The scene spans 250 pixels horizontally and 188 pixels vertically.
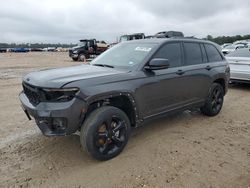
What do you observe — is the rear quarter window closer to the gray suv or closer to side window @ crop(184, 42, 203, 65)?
the gray suv

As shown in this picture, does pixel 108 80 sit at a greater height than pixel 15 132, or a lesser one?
greater

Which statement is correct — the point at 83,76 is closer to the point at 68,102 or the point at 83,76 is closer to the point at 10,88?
the point at 68,102

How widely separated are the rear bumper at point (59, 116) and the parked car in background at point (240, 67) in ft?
24.3

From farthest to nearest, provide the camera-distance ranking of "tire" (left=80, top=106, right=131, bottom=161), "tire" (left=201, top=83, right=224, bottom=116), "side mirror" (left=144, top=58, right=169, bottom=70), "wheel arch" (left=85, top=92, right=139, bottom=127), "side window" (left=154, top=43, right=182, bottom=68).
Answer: "tire" (left=201, top=83, right=224, bottom=116) → "side window" (left=154, top=43, right=182, bottom=68) → "side mirror" (left=144, top=58, right=169, bottom=70) → "wheel arch" (left=85, top=92, right=139, bottom=127) → "tire" (left=80, top=106, right=131, bottom=161)

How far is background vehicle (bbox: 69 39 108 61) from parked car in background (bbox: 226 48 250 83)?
698 inches

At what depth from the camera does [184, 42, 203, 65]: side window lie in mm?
5203

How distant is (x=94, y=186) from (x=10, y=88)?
731 cm

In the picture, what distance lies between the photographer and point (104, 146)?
376cm

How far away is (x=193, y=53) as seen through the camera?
5387 millimetres

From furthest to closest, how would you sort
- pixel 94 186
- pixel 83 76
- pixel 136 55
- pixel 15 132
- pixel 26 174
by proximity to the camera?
pixel 15 132 < pixel 136 55 < pixel 83 76 < pixel 26 174 < pixel 94 186

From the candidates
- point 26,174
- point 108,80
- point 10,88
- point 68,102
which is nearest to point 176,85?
point 108,80

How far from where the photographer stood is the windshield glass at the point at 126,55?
14.4 feet

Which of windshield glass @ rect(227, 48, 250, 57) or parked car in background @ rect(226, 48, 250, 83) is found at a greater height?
windshield glass @ rect(227, 48, 250, 57)

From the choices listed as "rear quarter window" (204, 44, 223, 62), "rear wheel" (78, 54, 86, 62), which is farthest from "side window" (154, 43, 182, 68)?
"rear wheel" (78, 54, 86, 62)
